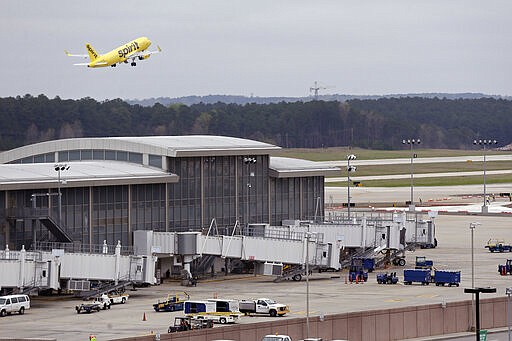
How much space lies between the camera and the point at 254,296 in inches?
3735

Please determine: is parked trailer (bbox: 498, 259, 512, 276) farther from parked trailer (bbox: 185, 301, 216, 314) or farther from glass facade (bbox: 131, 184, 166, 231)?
parked trailer (bbox: 185, 301, 216, 314)

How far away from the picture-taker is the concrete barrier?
227 feet

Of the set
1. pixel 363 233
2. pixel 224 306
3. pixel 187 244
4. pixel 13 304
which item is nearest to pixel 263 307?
pixel 224 306

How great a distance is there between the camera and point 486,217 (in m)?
171

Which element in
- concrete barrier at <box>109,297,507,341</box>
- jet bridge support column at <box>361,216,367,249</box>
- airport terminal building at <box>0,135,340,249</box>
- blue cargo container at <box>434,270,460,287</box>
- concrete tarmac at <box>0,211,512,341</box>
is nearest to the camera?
concrete barrier at <box>109,297,507,341</box>

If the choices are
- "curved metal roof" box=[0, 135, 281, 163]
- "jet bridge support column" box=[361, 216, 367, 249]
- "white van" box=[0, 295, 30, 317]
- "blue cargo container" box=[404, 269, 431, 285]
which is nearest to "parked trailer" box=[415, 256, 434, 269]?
"jet bridge support column" box=[361, 216, 367, 249]

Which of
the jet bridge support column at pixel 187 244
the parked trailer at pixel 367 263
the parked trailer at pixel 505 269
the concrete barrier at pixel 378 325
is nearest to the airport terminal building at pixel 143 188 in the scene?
Answer: the jet bridge support column at pixel 187 244

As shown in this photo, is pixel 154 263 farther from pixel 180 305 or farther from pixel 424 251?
pixel 424 251

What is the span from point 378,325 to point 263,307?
11622mm

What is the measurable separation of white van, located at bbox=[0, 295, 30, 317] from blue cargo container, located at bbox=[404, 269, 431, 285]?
30538mm

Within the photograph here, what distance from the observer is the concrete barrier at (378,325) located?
69.1 metres

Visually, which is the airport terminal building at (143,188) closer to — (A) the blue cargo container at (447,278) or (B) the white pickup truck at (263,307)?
(B) the white pickup truck at (263,307)

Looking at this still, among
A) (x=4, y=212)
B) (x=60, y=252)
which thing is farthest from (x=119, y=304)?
(x=4, y=212)

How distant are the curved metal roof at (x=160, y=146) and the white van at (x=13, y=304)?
25926 mm
